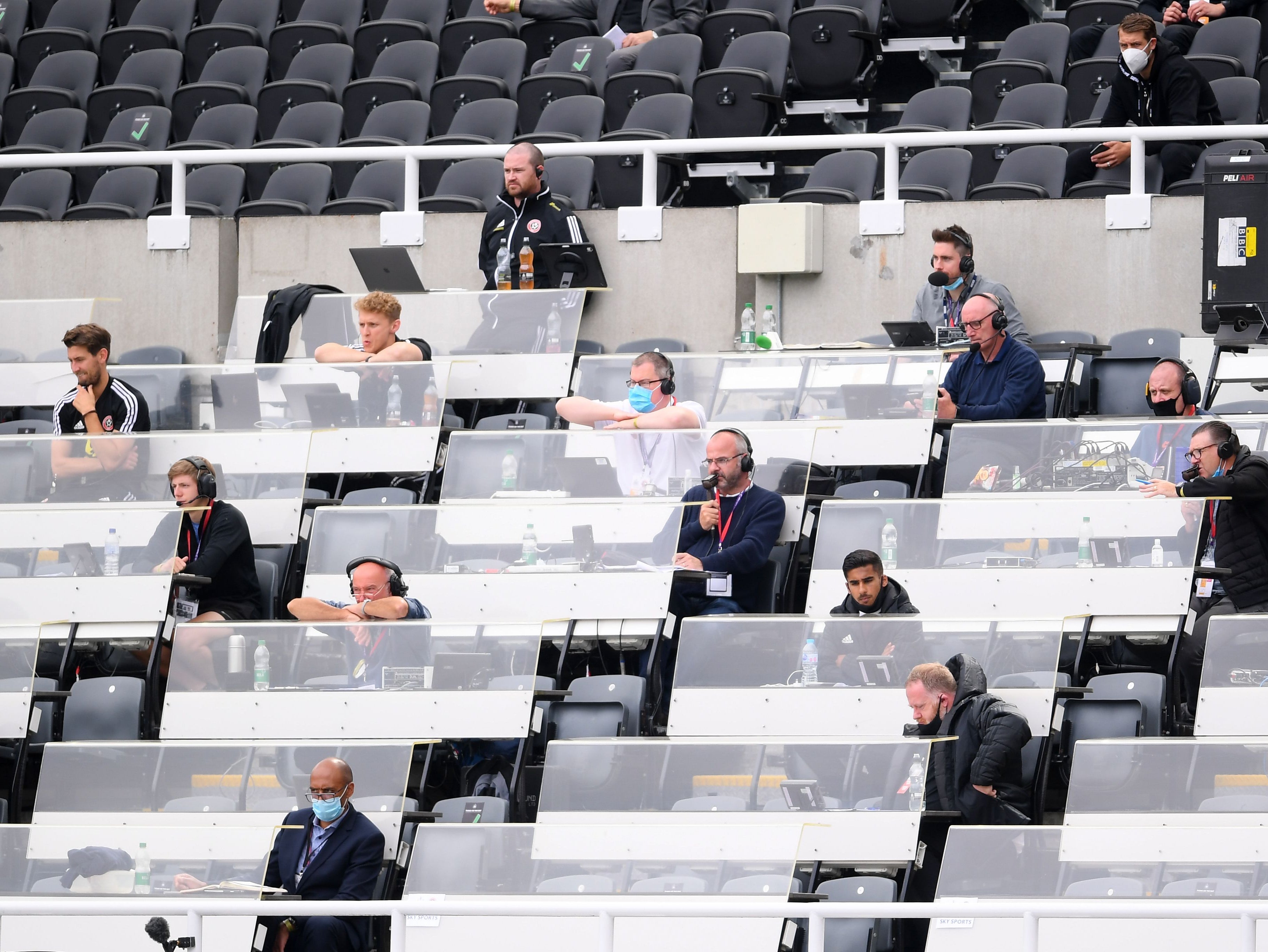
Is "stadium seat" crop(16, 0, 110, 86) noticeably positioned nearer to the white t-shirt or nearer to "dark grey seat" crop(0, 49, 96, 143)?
"dark grey seat" crop(0, 49, 96, 143)

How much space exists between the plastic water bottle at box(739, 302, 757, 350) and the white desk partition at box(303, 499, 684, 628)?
75.4 inches

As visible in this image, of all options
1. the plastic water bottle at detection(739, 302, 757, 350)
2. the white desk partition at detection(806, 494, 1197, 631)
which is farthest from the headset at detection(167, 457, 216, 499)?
the plastic water bottle at detection(739, 302, 757, 350)

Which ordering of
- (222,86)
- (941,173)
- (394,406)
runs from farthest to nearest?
(222,86), (941,173), (394,406)

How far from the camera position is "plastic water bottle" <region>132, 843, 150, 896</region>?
25.3 feet

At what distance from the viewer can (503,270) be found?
1111 cm

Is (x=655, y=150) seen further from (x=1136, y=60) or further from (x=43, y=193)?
(x=43, y=193)

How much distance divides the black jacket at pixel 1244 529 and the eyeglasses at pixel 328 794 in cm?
357

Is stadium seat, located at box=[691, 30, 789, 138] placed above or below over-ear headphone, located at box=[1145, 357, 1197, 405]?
above

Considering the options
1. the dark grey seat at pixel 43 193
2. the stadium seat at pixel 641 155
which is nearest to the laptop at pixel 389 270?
the stadium seat at pixel 641 155

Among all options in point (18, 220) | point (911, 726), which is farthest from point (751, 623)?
point (18, 220)

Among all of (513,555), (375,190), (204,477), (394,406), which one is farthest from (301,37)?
(513,555)

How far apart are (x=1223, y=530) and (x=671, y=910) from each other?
3396 mm

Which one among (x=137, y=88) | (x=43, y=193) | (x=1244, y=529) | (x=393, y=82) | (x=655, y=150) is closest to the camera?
(x=1244, y=529)

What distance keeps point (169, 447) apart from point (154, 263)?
2.48 m
